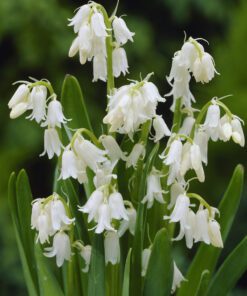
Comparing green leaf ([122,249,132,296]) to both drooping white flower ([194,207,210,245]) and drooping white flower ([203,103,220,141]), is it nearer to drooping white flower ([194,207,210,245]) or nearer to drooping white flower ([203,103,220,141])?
drooping white flower ([194,207,210,245])

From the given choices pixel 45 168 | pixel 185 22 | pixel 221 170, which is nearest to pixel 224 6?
pixel 185 22

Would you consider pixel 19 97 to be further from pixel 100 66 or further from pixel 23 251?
pixel 23 251

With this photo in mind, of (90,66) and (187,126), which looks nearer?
(187,126)

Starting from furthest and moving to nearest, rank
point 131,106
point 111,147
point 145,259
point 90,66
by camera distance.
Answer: point 90,66
point 145,259
point 111,147
point 131,106

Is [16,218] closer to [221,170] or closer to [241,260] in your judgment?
[241,260]

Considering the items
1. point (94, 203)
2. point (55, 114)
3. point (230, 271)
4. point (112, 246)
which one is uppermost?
point (55, 114)

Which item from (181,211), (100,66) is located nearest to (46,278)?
(181,211)

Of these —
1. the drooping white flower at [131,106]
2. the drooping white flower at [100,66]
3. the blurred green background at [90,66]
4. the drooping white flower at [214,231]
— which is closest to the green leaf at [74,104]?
the drooping white flower at [100,66]
